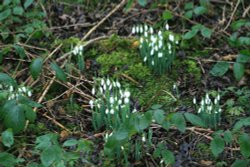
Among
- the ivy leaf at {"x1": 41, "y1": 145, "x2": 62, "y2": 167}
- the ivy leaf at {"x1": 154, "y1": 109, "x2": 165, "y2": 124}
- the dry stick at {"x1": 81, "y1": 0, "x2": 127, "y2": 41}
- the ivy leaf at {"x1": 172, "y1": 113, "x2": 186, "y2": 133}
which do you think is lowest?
the ivy leaf at {"x1": 41, "y1": 145, "x2": 62, "y2": 167}

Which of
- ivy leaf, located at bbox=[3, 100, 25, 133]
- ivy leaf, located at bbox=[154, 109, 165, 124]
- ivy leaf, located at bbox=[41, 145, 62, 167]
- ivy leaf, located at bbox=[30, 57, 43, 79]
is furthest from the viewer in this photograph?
ivy leaf, located at bbox=[30, 57, 43, 79]

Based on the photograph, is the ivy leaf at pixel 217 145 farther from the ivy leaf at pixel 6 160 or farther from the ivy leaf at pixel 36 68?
the ivy leaf at pixel 36 68

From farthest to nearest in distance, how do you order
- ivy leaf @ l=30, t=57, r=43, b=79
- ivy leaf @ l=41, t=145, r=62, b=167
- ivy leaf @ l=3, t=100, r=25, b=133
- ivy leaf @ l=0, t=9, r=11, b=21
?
ivy leaf @ l=0, t=9, r=11, b=21, ivy leaf @ l=30, t=57, r=43, b=79, ivy leaf @ l=3, t=100, r=25, b=133, ivy leaf @ l=41, t=145, r=62, b=167

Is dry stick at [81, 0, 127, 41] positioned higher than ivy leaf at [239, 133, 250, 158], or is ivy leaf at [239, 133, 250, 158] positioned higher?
dry stick at [81, 0, 127, 41]

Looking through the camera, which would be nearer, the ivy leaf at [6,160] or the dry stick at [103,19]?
the ivy leaf at [6,160]

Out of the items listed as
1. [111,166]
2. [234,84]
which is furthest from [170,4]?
[111,166]

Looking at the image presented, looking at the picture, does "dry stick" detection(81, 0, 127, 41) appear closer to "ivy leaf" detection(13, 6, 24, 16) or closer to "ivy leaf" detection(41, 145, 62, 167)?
"ivy leaf" detection(13, 6, 24, 16)

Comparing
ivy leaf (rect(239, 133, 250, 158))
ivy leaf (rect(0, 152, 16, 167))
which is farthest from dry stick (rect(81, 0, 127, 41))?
ivy leaf (rect(239, 133, 250, 158))

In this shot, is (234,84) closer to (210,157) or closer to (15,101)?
(210,157)

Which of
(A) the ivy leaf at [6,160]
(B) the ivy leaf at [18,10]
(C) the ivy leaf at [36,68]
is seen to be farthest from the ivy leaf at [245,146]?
(B) the ivy leaf at [18,10]
